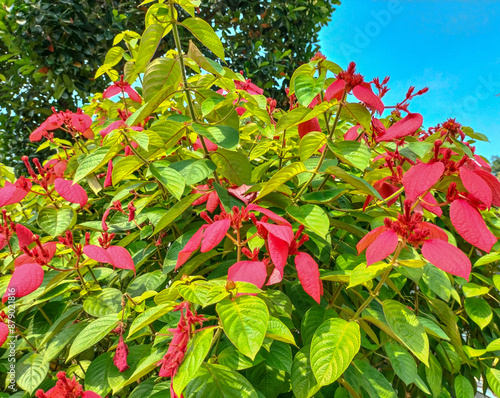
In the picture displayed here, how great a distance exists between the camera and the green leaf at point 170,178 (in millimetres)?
935

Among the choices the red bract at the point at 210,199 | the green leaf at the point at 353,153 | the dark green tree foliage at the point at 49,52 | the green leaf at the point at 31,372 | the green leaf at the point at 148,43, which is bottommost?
the green leaf at the point at 31,372

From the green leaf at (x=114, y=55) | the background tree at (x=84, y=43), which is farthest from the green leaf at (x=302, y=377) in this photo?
the background tree at (x=84, y=43)

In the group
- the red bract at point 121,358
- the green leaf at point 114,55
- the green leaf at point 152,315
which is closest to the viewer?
the green leaf at point 152,315

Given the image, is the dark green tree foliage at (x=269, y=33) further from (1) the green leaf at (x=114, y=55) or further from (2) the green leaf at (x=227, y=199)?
(2) the green leaf at (x=227, y=199)

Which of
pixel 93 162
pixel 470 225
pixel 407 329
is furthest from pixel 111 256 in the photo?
pixel 470 225

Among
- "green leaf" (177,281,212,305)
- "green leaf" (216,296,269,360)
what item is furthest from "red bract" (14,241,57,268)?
"green leaf" (216,296,269,360)

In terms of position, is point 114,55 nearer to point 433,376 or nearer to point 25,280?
point 25,280

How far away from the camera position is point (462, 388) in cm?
125

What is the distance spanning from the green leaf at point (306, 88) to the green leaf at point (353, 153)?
0.44 feet

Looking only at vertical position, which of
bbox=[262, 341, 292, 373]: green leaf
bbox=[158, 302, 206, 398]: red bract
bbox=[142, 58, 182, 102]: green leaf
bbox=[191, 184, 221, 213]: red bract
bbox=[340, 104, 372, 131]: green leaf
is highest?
bbox=[142, 58, 182, 102]: green leaf

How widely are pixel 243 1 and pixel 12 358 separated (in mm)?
4058

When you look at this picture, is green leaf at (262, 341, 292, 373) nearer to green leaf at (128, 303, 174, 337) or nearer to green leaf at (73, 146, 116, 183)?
green leaf at (128, 303, 174, 337)

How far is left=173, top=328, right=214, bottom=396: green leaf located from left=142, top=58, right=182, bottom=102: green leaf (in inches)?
26.5

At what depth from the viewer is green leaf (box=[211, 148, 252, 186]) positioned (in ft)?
3.70
